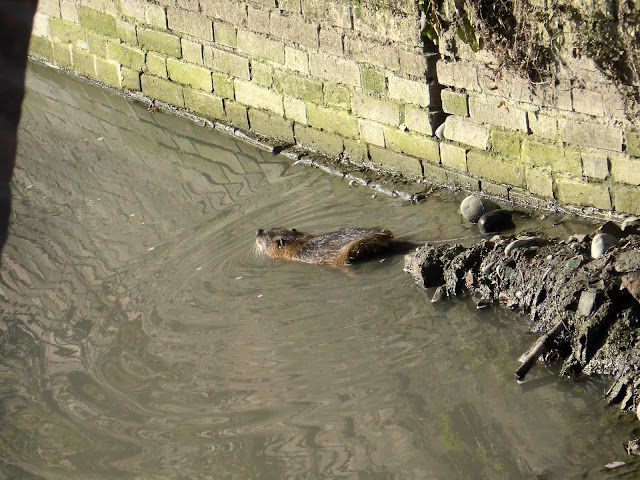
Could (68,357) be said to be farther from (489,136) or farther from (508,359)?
(489,136)

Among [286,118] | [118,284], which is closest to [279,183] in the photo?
[286,118]

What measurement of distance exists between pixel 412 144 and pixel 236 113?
7.93 feet

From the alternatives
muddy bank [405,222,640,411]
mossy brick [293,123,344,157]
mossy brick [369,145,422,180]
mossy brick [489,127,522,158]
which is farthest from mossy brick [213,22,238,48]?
muddy bank [405,222,640,411]

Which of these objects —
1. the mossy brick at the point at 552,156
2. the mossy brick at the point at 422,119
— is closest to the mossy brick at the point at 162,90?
the mossy brick at the point at 422,119

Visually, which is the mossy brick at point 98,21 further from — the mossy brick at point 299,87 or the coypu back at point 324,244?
the coypu back at point 324,244

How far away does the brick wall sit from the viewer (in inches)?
226

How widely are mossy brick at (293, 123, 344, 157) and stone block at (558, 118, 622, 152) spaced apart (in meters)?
2.42

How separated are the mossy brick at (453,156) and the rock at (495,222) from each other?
732mm

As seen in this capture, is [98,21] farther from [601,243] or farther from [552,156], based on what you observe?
[601,243]

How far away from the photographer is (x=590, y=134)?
5.59 meters

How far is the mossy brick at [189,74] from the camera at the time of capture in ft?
28.6

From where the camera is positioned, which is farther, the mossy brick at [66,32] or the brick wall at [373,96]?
the mossy brick at [66,32]

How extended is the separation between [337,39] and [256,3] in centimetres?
108

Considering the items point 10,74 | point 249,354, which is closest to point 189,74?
point 249,354
